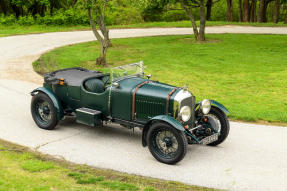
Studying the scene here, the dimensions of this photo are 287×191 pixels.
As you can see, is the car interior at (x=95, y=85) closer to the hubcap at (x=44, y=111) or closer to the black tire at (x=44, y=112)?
the black tire at (x=44, y=112)

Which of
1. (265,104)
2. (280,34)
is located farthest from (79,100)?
(280,34)

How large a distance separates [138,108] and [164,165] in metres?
1.34

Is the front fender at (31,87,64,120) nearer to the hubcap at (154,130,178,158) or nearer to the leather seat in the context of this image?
the leather seat

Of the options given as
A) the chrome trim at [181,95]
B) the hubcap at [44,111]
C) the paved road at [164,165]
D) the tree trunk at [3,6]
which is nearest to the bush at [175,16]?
the tree trunk at [3,6]

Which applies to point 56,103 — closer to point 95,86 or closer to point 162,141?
point 95,86

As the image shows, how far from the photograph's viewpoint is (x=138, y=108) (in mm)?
7527

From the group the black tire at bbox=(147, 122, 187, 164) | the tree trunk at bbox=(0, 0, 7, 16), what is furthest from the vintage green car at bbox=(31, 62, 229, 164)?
the tree trunk at bbox=(0, 0, 7, 16)

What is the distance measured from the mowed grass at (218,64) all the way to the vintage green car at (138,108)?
246 centimetres

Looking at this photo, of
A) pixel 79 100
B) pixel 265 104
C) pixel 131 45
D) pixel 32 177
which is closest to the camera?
pixel 32 177

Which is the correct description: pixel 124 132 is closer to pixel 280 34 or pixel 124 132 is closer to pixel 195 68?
pixel 195 68

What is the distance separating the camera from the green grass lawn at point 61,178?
5.71 metres

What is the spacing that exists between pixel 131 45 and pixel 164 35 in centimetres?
448

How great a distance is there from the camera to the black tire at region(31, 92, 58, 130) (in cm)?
842

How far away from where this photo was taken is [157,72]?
1523 cm
